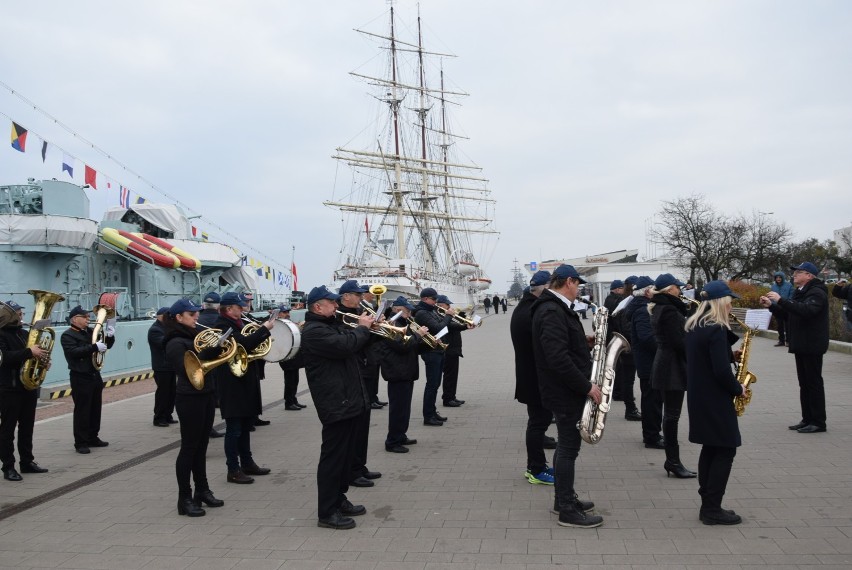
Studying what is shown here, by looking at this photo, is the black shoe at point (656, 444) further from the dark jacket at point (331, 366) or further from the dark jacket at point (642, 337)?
the dark jacket at point (331, 366)

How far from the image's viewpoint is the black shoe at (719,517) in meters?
4.84

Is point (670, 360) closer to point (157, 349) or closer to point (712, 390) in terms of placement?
point (712, 390)

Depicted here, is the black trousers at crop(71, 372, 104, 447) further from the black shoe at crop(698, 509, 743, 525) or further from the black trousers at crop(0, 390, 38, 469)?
the black shoe at crop(698, 509, 743, 525)

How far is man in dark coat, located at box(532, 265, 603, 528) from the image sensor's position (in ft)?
16.3

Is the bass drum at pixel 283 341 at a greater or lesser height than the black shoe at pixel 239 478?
greater

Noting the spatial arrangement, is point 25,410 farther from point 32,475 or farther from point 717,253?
point 717,253

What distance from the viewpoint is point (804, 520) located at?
486cm

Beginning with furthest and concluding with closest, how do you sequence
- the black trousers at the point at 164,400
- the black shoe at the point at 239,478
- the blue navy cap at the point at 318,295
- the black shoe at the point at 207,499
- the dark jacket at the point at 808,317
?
the black trousers at the point at 164,400, the dark jacket at the point at 808,317, the black shoe at the point at 239,478, the black shoe at the point at 207,499, the blue navy cap at the point at 318,295

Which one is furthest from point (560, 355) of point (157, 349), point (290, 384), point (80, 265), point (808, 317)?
point (80, 265)

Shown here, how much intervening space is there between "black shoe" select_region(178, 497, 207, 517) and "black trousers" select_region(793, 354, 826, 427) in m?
6.76

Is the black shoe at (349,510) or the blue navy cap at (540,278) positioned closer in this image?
the black shoe at (349,510)

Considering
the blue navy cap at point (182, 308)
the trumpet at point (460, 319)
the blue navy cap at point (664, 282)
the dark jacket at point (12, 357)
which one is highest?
the blue navy cap at point (664, 282)

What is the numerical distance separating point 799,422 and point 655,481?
10.9 feet

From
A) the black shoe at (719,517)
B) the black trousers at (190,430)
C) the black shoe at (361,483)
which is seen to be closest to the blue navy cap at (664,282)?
the black shoe at (719,517)
